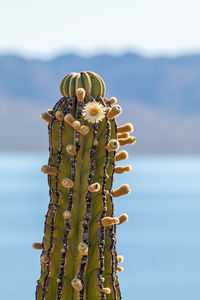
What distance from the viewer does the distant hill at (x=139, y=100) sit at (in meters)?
159

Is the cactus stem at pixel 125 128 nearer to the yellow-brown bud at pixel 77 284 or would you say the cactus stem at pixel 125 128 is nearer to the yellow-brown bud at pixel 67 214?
the yellow-brown bud at pixel 67 214

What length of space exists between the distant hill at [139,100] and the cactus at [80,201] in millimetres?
152895

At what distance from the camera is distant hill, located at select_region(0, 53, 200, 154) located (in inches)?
6255

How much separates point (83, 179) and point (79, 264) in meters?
0.30

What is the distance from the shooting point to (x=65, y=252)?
2197 mm

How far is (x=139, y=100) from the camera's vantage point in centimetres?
18138

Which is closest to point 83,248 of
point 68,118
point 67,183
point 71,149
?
point 67,183

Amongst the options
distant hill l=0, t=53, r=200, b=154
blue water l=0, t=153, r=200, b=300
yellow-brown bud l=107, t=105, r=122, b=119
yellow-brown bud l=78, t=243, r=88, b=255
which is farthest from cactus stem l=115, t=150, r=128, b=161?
distant hill l=0, t=53, r=200, b=154

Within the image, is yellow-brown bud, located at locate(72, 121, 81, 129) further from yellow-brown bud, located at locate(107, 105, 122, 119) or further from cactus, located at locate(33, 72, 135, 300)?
yellow-brown bud, located at locate(107, 105, 122, 119)

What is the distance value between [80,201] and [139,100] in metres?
180

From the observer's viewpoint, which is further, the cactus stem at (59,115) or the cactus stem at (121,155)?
the cactus stem at (121,155)

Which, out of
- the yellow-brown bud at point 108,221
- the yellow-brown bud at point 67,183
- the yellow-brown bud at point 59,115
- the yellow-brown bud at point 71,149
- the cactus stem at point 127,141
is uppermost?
the yellow-brown bud at point 59,115

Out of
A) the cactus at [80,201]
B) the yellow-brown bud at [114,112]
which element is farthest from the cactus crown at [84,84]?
the yellow-brown bud at [114,112]

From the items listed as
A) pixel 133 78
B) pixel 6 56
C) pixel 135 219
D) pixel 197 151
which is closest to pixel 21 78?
pixel 6 56
